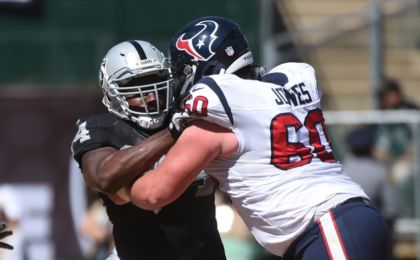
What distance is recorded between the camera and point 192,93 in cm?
396

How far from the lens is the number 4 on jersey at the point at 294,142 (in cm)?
399

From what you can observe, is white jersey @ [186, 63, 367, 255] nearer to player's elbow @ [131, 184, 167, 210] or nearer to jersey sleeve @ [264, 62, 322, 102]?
jersey sleeve @ [264, 62, 322, 102]

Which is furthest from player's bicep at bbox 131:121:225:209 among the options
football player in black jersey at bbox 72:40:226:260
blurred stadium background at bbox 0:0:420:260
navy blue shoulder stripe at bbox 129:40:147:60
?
blurred stadium background at bbox 0:0:420:260

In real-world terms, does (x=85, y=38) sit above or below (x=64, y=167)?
above

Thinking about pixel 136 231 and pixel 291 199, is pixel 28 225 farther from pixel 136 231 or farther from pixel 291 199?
pixel 291 199

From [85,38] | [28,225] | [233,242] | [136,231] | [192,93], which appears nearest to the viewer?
[192,93]

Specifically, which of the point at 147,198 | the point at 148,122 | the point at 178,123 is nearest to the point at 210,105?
the point at 178,123

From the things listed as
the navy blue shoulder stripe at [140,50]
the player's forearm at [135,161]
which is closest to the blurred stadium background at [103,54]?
the navy blue shoulder stripe at [140,50]

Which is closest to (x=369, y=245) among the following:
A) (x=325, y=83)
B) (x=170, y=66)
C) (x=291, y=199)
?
(x=291, y=199)

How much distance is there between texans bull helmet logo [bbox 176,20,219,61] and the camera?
13.7 feet

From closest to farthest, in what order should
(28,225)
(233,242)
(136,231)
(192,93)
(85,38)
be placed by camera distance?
(192,93) < (136,231) < (233,242) < (28,225) < (85,38)

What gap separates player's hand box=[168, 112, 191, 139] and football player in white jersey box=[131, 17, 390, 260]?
35 millimetres

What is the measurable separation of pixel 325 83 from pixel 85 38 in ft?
8.36

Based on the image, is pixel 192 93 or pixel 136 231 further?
pixel 136 231
